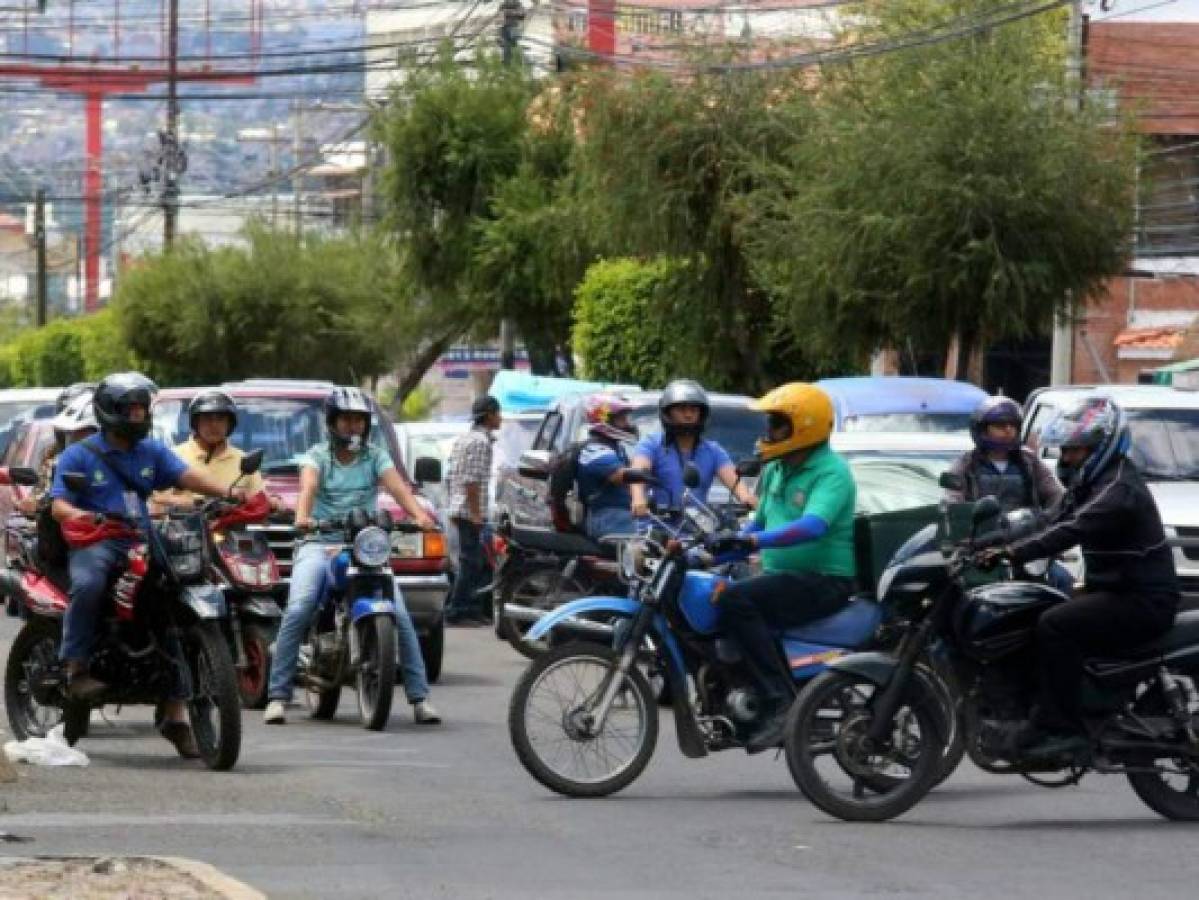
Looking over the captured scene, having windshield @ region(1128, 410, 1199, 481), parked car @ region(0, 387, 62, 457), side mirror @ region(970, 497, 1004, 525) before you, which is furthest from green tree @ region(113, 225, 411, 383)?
side mirror @ region(970, 497, 1004, 525)

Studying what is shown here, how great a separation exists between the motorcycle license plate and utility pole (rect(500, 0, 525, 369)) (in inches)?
1192

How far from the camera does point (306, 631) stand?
54.1 feet

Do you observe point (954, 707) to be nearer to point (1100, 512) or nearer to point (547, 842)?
point (1100, 512)

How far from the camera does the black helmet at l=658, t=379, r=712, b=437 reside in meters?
17.7

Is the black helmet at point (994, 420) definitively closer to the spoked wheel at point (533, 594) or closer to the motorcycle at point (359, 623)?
the motorcycle at point (359, 623)

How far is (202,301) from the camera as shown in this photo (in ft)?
233

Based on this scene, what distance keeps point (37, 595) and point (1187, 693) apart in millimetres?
5684

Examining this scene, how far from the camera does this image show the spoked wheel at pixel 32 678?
1495 cm

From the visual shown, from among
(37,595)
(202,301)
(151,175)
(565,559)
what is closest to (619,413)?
(565,559)

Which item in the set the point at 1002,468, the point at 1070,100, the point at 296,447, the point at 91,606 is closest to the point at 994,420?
the point at 1002,468

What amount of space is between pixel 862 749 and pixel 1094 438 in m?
1.55

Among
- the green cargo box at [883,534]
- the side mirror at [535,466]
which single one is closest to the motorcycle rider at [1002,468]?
the green cargo box at [883,534]

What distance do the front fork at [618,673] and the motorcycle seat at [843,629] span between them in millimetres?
663

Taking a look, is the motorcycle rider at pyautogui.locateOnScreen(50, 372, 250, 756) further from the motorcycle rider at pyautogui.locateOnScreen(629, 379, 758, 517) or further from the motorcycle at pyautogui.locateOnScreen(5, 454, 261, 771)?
the motorcycle rider at pyautogui.locateOnScreen(629, 379, 758, 517)
